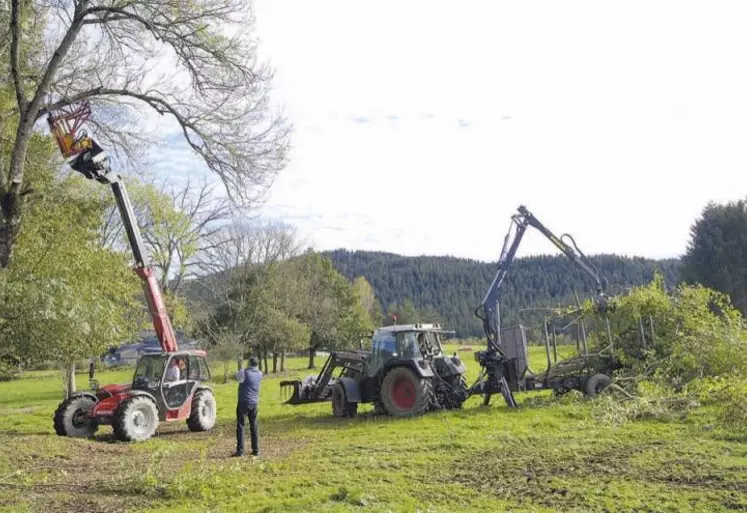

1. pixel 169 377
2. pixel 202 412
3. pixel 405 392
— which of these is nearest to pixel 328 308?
pixel 405 392

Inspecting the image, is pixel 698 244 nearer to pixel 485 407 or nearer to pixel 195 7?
pixel 485 407

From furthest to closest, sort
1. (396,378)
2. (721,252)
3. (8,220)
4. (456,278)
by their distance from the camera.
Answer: (456,278) < (721,252) < (396,378) < (8,220)

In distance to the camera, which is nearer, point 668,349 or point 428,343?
point 668,349

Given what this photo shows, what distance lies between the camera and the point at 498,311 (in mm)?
17516

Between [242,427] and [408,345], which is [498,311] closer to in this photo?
[408,345]

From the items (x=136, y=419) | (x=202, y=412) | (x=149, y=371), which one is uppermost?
(x=149, y=371)

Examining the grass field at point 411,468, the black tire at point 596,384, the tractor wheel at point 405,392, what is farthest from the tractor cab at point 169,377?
the black tire at point 596,384

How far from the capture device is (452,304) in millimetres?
124062

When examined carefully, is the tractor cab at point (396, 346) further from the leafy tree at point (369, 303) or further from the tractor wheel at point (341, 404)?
the leafy tree at point (369, 303)

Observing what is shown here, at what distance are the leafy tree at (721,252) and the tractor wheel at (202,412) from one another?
1717 inches

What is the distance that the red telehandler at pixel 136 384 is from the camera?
1288 cm

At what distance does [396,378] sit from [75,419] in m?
7.24

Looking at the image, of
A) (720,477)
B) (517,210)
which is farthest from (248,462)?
(517,210)

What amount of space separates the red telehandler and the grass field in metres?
0.49
